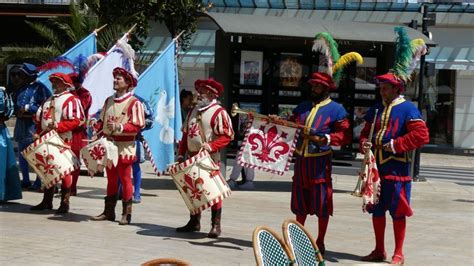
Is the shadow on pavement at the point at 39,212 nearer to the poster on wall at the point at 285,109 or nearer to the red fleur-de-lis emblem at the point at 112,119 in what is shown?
the red fleur-de-lis emblem at the point at 112,119

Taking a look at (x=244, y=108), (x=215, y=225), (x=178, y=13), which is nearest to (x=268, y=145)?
(x=215, y=225)

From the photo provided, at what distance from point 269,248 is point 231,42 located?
32.4 ft

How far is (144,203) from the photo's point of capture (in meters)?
11.8

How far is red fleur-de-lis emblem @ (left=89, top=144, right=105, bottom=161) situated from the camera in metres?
9.21

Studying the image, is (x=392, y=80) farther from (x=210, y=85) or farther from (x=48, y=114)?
(x=48, y=114)

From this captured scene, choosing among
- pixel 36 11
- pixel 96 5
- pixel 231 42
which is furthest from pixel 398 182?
pixel 36 11

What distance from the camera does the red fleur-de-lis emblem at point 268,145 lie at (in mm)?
9258

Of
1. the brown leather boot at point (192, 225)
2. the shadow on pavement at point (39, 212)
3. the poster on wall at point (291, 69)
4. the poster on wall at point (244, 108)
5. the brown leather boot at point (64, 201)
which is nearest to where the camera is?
the brown leather boot at point (192, 225)

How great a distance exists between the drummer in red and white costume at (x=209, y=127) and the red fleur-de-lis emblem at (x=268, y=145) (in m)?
0.67

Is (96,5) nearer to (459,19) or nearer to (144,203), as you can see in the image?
(144,203)

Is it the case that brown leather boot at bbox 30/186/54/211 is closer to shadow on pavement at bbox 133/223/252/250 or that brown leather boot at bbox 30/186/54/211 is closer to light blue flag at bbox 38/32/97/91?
shadow on pavement at bbox 133/223/252/250

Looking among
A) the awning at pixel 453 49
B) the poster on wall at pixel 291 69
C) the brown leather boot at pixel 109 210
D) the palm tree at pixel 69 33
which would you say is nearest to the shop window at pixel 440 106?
the awning at pixel 453 49

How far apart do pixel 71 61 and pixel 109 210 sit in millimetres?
3441

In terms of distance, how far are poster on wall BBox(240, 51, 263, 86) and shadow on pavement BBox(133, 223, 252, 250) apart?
5.33 meters
